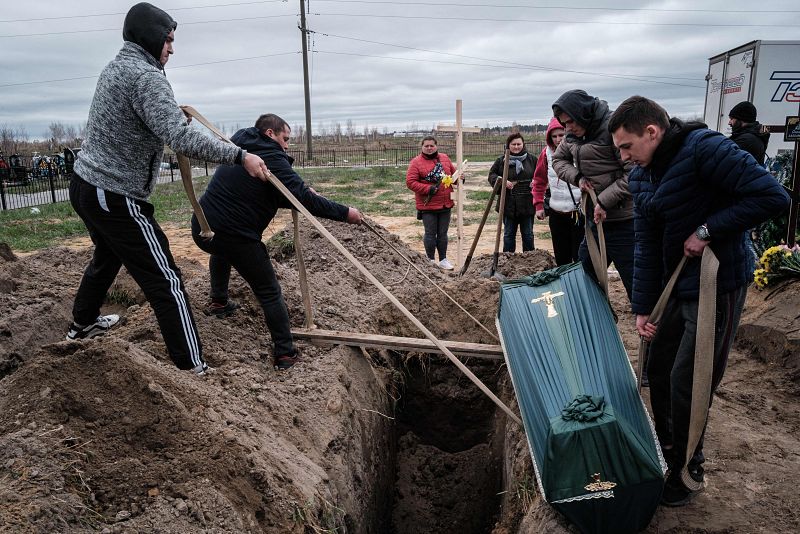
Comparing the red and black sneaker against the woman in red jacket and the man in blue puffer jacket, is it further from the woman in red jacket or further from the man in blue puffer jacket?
the woman in red jacket

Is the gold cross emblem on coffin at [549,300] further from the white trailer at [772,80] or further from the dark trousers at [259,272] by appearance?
the white trailer at [772,80]

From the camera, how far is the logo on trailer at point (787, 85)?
9.40 meters

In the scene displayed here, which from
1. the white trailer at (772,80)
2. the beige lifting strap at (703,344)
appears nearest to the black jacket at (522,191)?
the beige lifting strap at (703,344)

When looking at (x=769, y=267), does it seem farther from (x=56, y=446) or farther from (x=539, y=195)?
(x=56, y=446)

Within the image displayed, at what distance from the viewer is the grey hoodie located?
293 cm

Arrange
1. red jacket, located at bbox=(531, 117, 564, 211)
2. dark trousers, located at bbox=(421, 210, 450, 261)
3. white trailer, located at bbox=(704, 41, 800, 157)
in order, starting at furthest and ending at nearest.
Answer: white trailer, located at bbox=(704, 41, 800, 157) < dark trousers, located at bbox=(421, 210, 450, 261) < red jacket, located at bbox=(531, 117, 564, 211)

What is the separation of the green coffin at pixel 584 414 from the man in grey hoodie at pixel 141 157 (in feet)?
5.83

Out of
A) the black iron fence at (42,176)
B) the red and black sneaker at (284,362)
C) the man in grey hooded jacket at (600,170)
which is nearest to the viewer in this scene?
the man in grey hooded jacket at (600,170)

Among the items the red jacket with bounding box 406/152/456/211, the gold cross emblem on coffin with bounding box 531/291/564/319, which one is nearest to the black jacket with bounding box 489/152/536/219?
the red jacket with bounding box 406/152/456/211

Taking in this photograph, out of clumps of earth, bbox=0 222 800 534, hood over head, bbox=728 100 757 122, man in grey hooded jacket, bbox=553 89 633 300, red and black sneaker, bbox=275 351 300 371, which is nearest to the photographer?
clumps of earth, bbox=0 222 800 534

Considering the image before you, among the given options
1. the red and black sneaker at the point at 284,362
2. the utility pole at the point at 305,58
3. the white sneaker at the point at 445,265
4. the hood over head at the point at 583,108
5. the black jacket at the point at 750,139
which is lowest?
the white sneaker at the point at 445,265

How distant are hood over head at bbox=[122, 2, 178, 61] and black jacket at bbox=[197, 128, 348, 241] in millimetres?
Answer: 761

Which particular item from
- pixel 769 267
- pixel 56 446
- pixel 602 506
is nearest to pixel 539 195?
pixel 769 267

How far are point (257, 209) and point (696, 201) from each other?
245 cm
